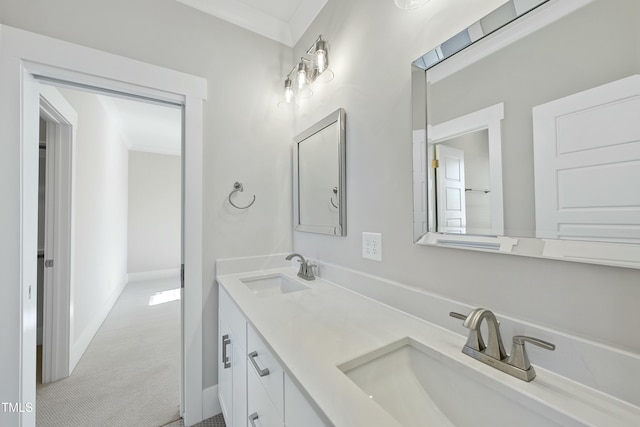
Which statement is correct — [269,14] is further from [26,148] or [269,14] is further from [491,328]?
[491,328]

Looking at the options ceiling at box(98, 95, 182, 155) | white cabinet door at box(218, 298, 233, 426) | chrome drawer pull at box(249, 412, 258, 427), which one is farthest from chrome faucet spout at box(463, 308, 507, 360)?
ceiling at box(98, 95, 182, 155)

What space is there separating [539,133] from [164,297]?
4.53 m

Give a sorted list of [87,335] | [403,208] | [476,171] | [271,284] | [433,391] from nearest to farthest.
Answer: [433,391]
[476,171]
[403,208]
[271,284]
[87,335]

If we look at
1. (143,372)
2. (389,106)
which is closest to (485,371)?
(389,106)

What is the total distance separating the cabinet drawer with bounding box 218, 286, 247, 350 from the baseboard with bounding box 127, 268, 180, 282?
438 centimetres

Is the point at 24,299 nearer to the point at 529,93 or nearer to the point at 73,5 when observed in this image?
the point at 73,5

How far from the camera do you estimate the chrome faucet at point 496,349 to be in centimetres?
60

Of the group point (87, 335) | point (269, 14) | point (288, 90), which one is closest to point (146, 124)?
point (87, 335)

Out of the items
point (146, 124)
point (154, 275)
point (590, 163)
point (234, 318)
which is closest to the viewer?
point (590, 163)

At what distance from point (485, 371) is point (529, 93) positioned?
28.6 inches

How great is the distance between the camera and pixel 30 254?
1.22 meters

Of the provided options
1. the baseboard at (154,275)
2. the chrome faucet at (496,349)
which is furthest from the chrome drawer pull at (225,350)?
the baseboard at (154,275)

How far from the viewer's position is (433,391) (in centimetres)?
70

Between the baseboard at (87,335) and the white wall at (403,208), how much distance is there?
81.1 inches
